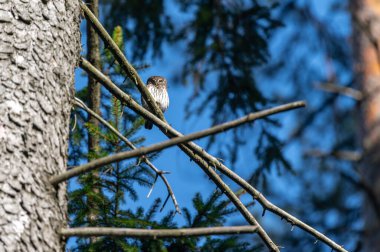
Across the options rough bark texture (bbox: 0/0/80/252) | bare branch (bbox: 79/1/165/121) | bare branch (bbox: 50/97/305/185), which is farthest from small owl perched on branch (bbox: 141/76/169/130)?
bare branch (bbox: 50/97/305/185)

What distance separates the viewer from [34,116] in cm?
223

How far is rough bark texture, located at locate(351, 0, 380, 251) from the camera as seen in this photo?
407 cm

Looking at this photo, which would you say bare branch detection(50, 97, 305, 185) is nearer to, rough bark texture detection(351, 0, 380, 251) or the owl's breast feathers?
rough bark texture detection(351, 0, 380, 251)

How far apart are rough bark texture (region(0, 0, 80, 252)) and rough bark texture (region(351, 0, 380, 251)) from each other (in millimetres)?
1859

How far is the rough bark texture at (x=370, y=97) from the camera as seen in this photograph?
13.4ft

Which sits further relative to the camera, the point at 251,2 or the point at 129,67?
the point at 251,2

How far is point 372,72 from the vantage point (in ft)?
18.5

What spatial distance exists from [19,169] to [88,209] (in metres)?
1.04

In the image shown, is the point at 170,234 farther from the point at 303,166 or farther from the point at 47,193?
the point at 303,166

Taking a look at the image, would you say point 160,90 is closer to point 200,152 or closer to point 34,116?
point 200,152

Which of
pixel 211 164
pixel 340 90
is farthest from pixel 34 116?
pixel 340 90

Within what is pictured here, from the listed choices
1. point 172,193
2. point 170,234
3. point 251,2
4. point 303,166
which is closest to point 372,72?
point 251,2

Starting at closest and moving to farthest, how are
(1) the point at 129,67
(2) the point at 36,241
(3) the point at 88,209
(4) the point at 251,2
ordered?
(2) the point at 36,241, (1) the point at 129,67, (3) the point at 88,209, (4) the point at 251,2

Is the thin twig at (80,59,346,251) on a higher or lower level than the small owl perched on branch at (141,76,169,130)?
lower
